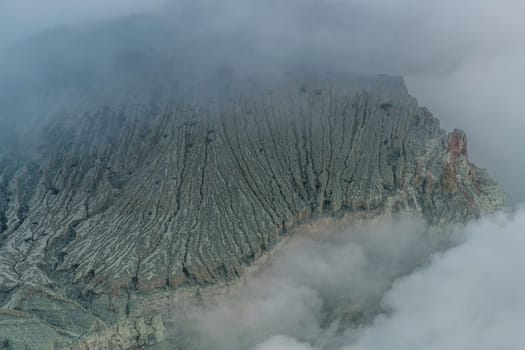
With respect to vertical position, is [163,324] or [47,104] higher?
[47,104]

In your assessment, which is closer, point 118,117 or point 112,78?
point 118,117

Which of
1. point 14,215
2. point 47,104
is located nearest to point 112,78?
point 47,104

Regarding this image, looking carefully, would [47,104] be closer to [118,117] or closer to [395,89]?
[118,117]

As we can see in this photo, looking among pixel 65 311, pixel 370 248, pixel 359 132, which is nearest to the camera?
pixel 65 311

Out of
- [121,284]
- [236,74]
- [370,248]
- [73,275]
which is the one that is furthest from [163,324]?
[236,74]

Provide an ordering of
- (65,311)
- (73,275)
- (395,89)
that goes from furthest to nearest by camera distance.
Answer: (395,89)
(73,275)
(65,311)

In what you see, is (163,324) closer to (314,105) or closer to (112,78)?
(314,105)
